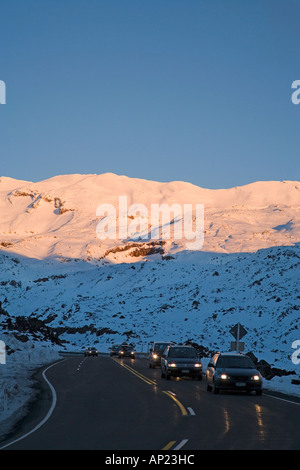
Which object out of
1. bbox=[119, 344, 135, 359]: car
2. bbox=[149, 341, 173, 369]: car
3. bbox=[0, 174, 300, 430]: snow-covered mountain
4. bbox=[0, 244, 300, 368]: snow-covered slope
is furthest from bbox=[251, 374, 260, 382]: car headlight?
bbox=[119, 344, 135, 359]: car

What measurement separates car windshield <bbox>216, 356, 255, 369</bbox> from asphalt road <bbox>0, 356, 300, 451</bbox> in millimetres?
1089

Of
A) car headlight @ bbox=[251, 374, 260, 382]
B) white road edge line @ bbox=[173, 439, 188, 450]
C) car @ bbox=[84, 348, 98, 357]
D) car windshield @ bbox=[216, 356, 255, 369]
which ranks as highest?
white road edge line @ bbox=[173, 439, 188, 450]

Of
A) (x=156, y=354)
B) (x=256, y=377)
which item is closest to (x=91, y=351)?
(x=156, y=354)

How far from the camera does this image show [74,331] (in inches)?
3752

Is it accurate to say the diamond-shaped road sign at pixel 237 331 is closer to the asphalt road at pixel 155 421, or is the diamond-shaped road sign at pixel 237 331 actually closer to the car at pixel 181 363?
the car at pixel 181 363

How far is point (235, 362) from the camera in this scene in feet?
82.6

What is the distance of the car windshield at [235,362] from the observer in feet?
81.6

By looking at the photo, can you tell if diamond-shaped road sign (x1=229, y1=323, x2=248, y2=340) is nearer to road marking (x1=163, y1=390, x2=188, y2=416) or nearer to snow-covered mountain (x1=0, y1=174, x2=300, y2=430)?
road marking (x1=163, y1=390, x2=188, y2=416)

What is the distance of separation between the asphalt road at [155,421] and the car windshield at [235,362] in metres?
1.09

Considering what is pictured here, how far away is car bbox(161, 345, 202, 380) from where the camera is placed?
3209cm

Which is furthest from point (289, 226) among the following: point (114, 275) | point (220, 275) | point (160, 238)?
point (220, 275)

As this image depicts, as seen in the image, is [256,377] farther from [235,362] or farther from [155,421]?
[155,421]
